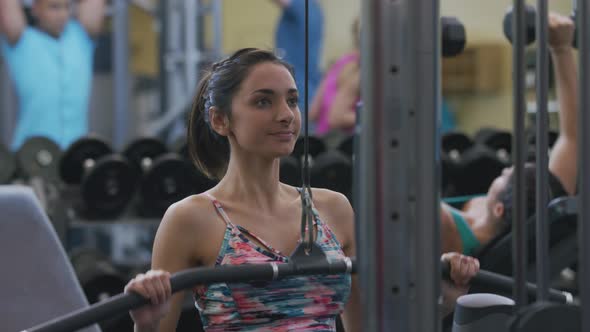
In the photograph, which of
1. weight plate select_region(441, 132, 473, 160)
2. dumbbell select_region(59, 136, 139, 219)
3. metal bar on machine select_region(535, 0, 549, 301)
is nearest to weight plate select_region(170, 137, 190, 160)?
dumbbell select_region(59, 136, 139, 219)

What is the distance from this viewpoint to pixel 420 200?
33.6 inches

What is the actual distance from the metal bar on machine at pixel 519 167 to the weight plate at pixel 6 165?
270 cm

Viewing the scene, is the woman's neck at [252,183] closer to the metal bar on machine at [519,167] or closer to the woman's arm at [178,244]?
the woman's arm at [178,244]

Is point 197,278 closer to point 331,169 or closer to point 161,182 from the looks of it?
point 331,169

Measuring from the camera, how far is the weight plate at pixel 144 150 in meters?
3.43

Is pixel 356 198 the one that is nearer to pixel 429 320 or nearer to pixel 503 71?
pixel 429 320

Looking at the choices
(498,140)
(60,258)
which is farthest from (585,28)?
(498,140)

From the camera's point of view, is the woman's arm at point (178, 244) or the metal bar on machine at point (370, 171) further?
the woman's arm at point (178, 244)

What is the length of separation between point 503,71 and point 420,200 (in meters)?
5.49

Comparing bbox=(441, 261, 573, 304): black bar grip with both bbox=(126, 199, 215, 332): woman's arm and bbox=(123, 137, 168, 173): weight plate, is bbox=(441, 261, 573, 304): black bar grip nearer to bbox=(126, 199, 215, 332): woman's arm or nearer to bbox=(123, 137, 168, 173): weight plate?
bbox=(126, 199, 215, 332): woman's arm

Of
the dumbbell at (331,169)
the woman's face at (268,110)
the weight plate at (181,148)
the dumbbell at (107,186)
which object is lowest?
the dumbbell at (107,186)

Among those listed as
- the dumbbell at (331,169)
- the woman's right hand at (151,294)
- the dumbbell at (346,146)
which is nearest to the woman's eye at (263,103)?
the woman's right hand at (151,294)

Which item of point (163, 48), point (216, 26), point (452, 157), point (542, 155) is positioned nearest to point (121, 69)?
point (163, 48)

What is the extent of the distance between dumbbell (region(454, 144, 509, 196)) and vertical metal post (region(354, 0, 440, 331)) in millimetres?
2371
